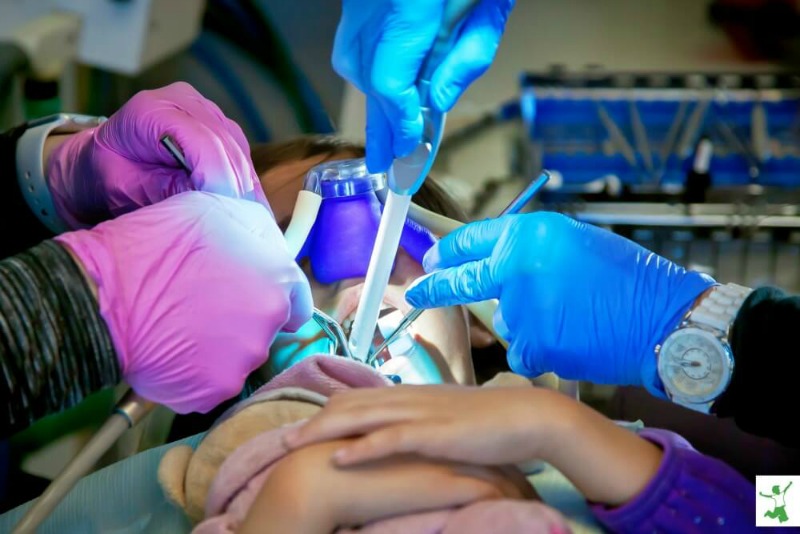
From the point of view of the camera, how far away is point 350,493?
2.22 feet

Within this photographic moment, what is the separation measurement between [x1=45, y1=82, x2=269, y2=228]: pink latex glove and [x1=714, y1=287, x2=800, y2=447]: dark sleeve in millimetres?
577

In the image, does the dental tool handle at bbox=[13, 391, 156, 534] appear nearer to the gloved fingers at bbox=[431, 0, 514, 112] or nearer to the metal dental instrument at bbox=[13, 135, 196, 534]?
the metal dental instrument at bbox=[13, 135, 196, 534]

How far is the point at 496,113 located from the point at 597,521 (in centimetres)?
199

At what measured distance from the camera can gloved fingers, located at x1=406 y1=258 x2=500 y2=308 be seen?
1007mm

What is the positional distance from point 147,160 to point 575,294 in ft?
1.81

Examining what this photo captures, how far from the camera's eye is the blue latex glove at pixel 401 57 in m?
0.89

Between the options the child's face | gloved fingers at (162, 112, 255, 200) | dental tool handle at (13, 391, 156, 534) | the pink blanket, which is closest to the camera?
the pink blanket

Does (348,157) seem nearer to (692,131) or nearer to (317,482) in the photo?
(317,482)

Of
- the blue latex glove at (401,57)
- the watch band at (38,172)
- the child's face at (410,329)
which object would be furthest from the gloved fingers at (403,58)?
the watch band at (38,172)

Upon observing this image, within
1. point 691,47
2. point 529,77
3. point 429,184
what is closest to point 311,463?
point 429,184

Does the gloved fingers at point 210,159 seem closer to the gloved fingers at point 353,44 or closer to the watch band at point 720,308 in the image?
the gloved fingers at point 353,44

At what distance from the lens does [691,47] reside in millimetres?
2932

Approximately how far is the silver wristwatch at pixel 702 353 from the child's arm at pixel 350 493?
30 cm

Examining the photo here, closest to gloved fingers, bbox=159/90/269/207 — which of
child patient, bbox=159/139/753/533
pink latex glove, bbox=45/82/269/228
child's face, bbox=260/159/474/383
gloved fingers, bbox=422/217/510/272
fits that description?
pink latex glove, bbox=45/82/269/228
